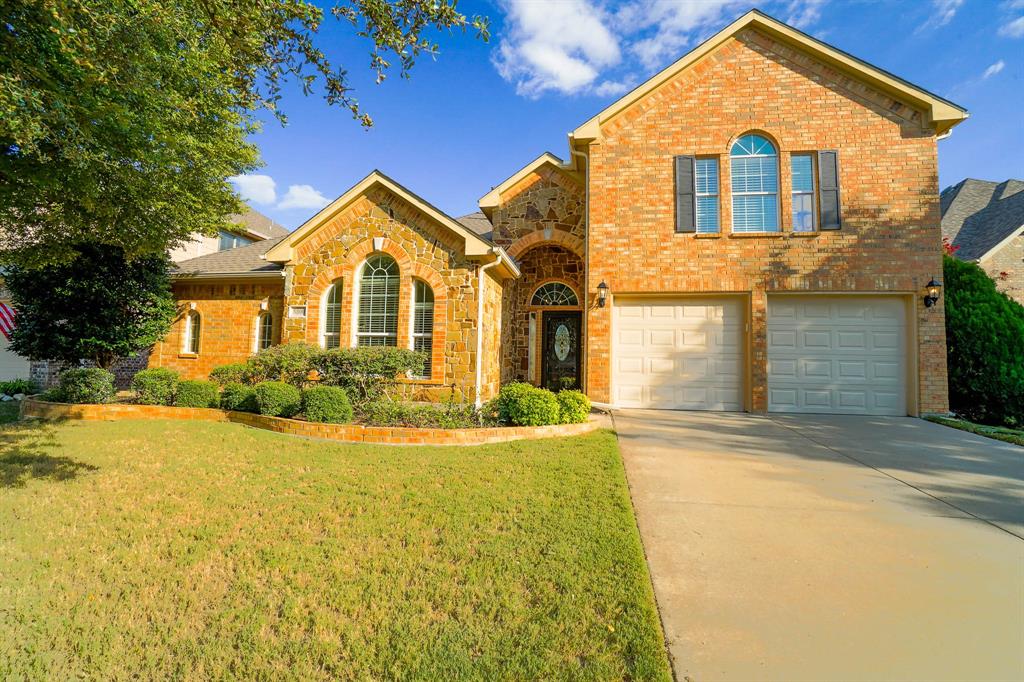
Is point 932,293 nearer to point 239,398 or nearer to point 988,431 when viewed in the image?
point 988,431

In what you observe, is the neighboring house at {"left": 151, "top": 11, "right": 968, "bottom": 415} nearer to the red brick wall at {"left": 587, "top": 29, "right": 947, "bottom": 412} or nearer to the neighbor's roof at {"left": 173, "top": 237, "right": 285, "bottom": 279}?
the red brick wall at {"left": 587, "top": 29, "right": 947, "bottom": 412}

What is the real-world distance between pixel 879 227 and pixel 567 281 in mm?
7134

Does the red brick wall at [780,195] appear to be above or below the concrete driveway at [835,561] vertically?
above

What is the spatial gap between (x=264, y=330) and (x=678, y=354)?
443 inches

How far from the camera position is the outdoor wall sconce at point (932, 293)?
8.77 meters

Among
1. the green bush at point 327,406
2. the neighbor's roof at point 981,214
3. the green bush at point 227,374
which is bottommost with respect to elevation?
the green bush at point 327,406

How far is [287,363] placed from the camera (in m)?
8.70

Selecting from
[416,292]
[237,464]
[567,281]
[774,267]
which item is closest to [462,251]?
[416,292]

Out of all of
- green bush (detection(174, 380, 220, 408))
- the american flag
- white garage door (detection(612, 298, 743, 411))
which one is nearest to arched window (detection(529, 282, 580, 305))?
white garage door (detection(612, 298, 743, 411))

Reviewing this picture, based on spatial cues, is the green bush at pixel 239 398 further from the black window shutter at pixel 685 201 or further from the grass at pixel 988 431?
the grass at pixel 988 431

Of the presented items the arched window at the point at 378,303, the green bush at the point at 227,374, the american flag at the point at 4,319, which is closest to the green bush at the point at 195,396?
the green bush at the point at 227,374

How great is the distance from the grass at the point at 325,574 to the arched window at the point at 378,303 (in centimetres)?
506

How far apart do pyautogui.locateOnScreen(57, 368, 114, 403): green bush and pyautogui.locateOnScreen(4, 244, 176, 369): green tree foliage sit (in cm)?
103

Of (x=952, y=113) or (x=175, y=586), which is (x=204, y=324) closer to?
(x=175, y=586)
